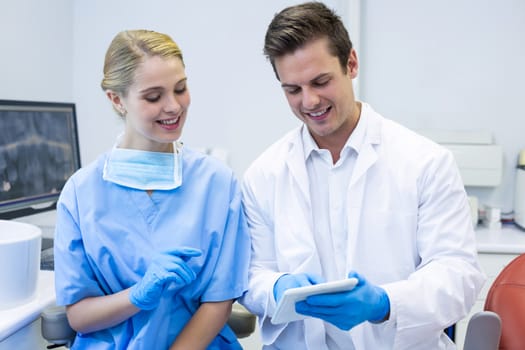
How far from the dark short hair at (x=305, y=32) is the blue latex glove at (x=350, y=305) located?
1.79ft

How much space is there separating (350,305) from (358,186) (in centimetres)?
32

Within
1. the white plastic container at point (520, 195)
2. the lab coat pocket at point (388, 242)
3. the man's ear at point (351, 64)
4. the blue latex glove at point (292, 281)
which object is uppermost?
the man's ear at point (351, 64)

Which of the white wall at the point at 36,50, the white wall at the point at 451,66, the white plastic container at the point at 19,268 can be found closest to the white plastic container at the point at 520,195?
the white wall at the point at 451,66

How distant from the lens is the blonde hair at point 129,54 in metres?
1.24

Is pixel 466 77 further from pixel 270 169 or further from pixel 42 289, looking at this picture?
pixel 42 289

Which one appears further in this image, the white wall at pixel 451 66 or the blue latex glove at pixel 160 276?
the white wall at pixel 451 66

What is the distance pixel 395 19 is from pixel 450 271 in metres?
1.74

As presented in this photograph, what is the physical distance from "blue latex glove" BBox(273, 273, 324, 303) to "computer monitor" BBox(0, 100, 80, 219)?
3.49 ft

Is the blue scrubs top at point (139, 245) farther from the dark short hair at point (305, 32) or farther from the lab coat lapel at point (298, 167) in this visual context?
the dark short hair at point (305, 32)

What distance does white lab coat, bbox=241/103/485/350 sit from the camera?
1211mm

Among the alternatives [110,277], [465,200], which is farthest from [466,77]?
[110,277]

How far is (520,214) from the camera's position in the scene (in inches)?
98.7

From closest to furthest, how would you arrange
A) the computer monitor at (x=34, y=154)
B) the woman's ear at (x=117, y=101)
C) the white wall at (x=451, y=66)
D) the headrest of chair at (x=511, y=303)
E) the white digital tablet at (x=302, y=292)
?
1. the white digital tablet at (x=302, y=292)
2. the headrest of chair at (x=511, y=303)
3. the woman's ear at (x=117, y=101)
4. the computer monitor at (x=34, y=154)
5. the white wall at (x=451, y=66)

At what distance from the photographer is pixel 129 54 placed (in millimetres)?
1242
